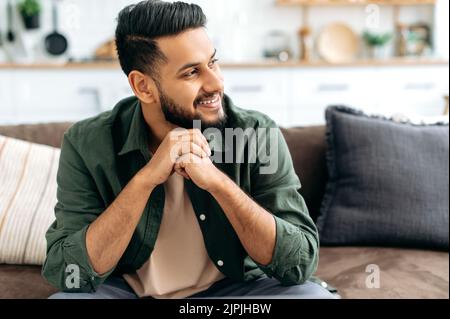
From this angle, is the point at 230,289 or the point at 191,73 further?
the point at 230,289

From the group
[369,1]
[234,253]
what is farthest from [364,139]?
[369,1]

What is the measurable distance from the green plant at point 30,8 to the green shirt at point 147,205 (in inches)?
112

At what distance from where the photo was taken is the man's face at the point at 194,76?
1031 mm

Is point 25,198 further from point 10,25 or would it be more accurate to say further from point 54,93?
point 10,25

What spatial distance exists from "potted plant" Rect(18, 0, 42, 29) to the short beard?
2.99 meters

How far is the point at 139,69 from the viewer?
1125 millimetres

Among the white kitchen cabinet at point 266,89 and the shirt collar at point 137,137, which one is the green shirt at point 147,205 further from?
the white kitchen cabinet at point 266,89

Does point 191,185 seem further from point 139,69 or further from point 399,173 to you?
point 399,173

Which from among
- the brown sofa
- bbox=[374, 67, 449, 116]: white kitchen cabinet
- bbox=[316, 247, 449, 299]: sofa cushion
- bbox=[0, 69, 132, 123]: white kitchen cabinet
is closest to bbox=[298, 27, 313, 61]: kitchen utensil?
bbox=[374, 67, 449, 116]: white kitchen cabinet

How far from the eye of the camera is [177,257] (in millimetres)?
1189

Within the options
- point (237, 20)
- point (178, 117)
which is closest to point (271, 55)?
point (237, 20)

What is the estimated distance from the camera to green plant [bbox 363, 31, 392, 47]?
4012mm

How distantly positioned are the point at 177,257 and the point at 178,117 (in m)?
0.26
